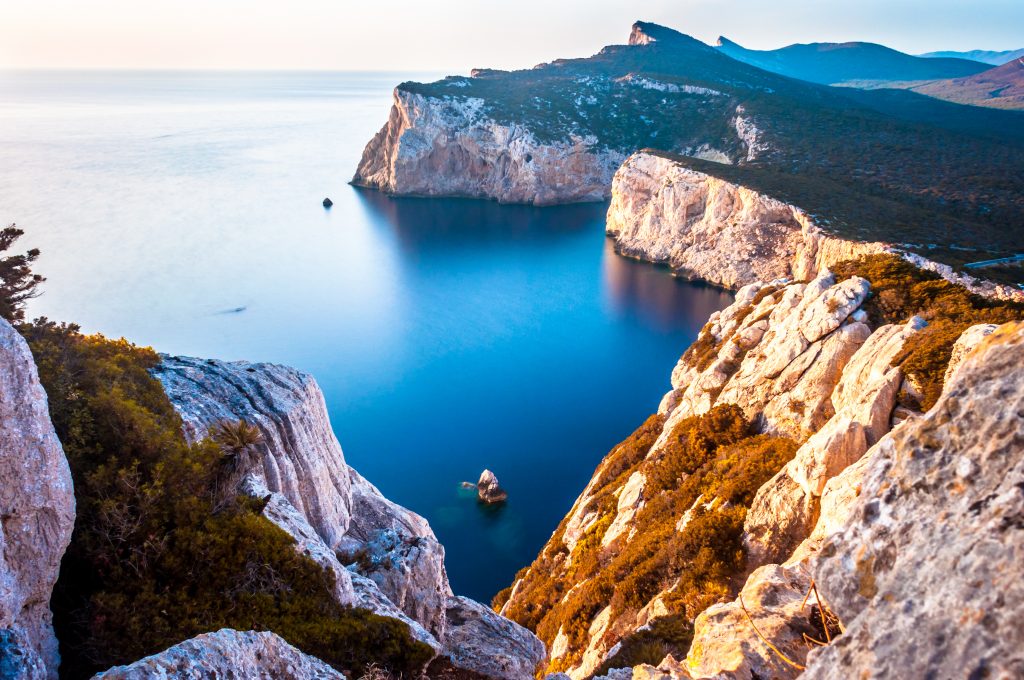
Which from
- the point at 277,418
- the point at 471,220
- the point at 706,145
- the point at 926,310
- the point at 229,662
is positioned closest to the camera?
the point at 229,662

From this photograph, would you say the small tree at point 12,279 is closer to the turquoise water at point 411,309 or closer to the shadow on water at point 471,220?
the turquoise water at point 411,309

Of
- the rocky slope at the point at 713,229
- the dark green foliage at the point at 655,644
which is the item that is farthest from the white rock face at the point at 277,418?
the rocky slope at the point at 713,229

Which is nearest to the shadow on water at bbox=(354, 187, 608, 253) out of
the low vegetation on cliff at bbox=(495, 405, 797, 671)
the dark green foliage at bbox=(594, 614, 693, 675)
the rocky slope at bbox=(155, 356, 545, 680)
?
the low vegetation on cliff at bbox=(495, 405, 797, 671)

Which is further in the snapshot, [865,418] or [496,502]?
[496,502]

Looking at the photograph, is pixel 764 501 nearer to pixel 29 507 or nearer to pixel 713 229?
pixel 29 507

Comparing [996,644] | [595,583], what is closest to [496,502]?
[595,583]

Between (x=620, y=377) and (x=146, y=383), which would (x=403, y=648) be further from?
(x=620, y=377)

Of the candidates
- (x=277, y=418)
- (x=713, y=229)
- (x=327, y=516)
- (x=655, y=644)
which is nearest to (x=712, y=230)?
(x=713, y=229)
